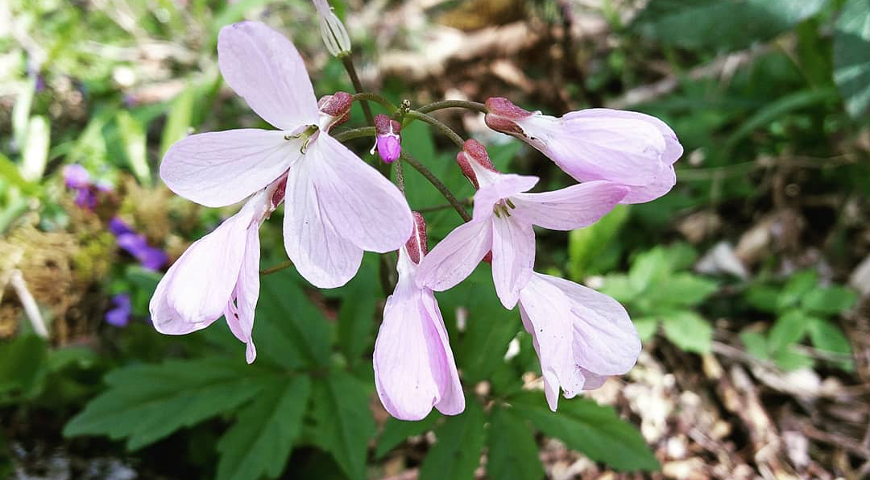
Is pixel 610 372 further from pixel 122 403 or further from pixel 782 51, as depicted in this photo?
pixel 782 51

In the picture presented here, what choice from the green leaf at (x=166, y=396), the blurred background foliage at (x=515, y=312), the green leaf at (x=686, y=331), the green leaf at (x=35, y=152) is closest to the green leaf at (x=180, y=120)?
the blurred background foliage at (x=515, y=312)

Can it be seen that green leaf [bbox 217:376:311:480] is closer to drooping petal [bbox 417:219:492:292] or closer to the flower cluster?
Result: the flower cluster

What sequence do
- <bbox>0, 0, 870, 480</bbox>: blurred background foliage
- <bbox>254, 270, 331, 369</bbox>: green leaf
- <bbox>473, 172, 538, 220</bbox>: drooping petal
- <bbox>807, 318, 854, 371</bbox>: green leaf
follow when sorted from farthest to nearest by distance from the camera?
1. <bbox>807, 318, 854, 371</bbox>: green leaf
2. <bbox>254, 270, 331, 369</bbox>: green leaf
3. <bbox>0, 0, 870, 480</bbox>: blurred background foliage
4. <bbox>473, 172, 538, 220</bbox>: drooping petal

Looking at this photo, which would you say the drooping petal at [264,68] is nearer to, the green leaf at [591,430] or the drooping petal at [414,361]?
the drooping petal at [414,361]

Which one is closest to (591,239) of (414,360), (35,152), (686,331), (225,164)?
(686,331)

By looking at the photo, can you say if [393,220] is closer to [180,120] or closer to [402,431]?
[402,431]

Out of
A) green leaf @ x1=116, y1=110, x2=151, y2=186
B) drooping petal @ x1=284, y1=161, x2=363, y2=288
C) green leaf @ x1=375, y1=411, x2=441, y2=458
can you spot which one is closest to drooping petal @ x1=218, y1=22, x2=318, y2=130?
drooping petal @ x1=284, y1=161, x2=363, y2=288
